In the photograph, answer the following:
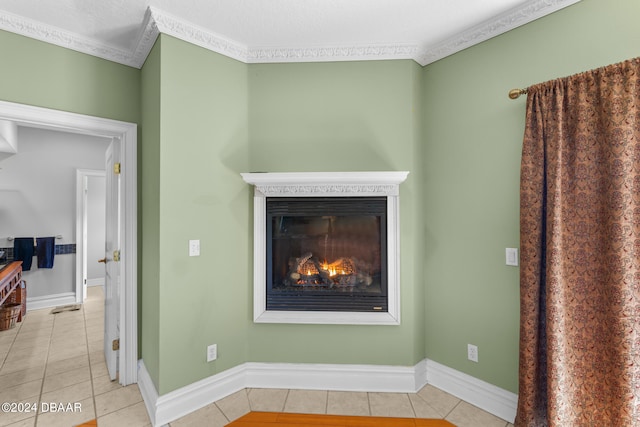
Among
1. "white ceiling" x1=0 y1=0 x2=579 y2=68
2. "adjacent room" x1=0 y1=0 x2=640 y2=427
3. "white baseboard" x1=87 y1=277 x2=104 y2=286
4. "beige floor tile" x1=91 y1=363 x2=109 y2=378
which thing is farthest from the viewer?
"white baseboard" x1=87 y1=277 x2=104 y2=286

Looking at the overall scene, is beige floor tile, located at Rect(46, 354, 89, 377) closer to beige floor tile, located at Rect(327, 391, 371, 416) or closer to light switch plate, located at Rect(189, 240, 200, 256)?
light switch plate, located at Rect(189, 240, 200, 256)

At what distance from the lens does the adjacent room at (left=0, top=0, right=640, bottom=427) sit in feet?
6.57

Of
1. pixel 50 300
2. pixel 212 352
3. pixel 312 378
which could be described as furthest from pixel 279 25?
pixel 50 300

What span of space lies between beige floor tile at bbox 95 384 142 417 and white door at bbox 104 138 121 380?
0.20 metres

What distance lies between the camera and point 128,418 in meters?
1.99

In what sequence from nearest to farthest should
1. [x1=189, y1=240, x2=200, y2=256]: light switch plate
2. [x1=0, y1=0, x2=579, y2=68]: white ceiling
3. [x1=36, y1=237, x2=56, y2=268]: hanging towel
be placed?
[x1=0, y1=0, x2=579, y2=68]: white ceiling
[x1=189, y1=240, x2=200, y2=256]: light switch plate
[x1=36, y1=237, x2=56, y2=268]: hanging towel

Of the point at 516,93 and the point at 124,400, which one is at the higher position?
the point at 516,93

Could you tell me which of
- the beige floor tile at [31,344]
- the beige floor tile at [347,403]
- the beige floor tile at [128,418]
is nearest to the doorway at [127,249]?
the beige floor tile at [128,418]

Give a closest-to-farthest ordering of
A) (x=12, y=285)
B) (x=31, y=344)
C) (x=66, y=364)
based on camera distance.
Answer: (x=66, y=364) → (x=31, y=344) → (x=12, y=285)

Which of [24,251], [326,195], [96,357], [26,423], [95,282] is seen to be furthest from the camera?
[95,282]

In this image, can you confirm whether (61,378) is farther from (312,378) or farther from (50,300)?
(50,300)

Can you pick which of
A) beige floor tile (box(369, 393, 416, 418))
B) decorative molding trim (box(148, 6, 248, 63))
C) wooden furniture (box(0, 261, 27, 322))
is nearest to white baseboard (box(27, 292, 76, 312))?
wooden furniture (box(0, 261, 27, 322))

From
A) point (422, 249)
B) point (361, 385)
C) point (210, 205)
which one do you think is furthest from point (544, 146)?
point (210, 205)

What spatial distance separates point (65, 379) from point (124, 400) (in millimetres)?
696
